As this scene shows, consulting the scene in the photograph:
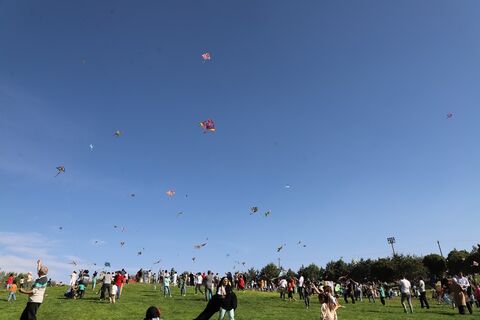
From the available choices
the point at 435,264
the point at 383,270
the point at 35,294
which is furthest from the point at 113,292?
the point at 435,264

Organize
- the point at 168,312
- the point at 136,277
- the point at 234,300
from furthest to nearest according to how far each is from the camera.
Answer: the point at 136,277 < the point at 168,312 < the point at 234,300

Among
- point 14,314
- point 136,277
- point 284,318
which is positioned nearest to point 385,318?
point 284,318

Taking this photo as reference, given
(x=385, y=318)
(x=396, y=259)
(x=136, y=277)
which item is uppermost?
(x=396, y=259)

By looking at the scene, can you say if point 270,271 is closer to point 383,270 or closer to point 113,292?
point 383,270

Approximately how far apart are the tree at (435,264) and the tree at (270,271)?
49437 millimetres

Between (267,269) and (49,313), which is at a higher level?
(267,269)

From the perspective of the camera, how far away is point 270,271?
142875mm

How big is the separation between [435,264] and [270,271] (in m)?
54.8

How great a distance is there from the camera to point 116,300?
99.0ft

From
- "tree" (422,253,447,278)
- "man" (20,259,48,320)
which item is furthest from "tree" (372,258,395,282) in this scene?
"man" (20,259,48,320)

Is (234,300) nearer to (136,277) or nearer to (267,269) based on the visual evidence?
(136,277)

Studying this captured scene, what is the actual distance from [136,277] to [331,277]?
8801 cm

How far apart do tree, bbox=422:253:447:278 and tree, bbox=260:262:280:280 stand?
4944 centimetres

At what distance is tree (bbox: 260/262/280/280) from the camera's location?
463 ft
